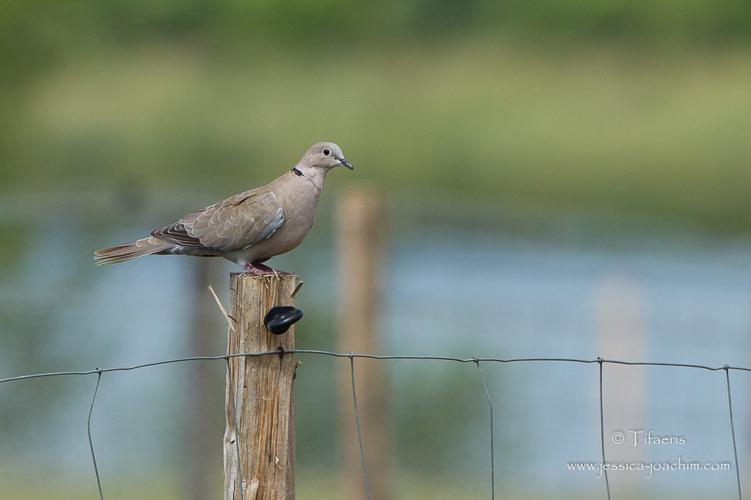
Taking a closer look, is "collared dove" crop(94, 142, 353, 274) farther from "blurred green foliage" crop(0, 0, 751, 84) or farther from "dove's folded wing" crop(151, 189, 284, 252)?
"blurred green foliage" crop(0, 0, 751, 84)

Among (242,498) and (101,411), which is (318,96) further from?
(242,498)

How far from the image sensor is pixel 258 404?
3.95 m

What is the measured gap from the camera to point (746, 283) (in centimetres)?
1113

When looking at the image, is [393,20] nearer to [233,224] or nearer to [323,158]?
[323,158]

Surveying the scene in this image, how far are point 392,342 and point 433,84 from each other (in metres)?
17.1

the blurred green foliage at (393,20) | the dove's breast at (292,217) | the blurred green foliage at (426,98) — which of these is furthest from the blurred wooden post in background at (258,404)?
the blurred green foliage at (393,20)

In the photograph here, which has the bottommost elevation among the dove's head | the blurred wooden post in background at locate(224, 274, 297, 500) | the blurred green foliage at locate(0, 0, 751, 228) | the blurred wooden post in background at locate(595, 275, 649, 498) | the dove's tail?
the blurred wooden post in background at locate(224, 274, 297, 500)

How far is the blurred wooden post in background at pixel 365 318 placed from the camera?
835 centimetres

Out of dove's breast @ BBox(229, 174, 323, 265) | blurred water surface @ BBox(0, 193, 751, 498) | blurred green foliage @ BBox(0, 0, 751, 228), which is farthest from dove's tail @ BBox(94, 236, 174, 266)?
blurred green foliage @ BBox(0, 0, 751, 228)

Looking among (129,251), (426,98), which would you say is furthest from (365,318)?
(426,98)

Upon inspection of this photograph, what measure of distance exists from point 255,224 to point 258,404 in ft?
4.66

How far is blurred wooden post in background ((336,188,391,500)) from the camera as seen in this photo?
27.4 ft

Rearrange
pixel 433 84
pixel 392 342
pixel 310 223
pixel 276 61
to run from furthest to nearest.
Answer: pixel 276 61 < pixel 433 84 < pixel 392 342 < pixel 310 223

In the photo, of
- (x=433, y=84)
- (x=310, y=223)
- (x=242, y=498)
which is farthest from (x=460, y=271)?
(x=433, y=84)
